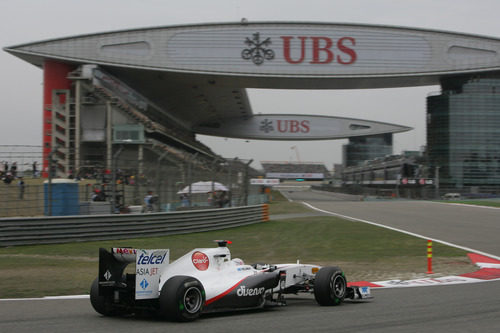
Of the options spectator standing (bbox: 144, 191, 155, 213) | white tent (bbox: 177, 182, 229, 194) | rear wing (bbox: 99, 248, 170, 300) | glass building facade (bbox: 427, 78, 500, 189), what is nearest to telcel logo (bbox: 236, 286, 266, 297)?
rear wing (bbox: 99, 248, 170, 300)

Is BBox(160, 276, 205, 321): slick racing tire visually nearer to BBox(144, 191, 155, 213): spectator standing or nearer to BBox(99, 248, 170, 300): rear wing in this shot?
BBox(99, 248, 170, 300): rear wing

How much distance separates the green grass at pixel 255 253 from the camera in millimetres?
10102

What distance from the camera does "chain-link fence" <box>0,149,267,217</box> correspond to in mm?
15283

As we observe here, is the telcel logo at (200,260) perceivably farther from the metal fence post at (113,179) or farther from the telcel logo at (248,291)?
the metal fence post at (113,179)

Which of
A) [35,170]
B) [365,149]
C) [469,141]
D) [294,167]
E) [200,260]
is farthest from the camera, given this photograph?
[294,167]

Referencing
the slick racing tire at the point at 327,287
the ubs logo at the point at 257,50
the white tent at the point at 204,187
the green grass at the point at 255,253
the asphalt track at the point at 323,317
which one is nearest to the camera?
the asphalt track at the point at 323,317

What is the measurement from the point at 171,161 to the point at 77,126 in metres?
38.4

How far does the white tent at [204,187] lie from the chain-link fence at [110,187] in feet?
0.12

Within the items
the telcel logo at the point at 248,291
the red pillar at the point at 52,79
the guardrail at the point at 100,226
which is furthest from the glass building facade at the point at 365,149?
the telcel logo at the point at 248,291

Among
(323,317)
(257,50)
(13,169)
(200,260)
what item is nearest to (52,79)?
(257,50)

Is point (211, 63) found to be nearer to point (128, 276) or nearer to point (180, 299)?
point (128, 276)

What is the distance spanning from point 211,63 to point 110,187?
45.1 m

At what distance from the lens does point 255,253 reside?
48.4 feet

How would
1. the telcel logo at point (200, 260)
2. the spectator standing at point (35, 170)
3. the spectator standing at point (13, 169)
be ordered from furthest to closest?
the spectator standing at point (13, 169) → the spectator standing at point (35, 170) → the telcel logo at point (200, 260)
